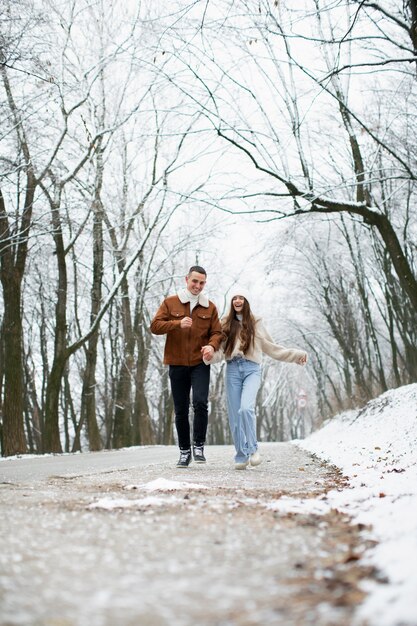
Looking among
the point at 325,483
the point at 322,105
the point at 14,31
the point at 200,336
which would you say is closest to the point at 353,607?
the point at 325,483

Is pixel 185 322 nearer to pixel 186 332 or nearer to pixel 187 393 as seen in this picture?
pixel 186 332

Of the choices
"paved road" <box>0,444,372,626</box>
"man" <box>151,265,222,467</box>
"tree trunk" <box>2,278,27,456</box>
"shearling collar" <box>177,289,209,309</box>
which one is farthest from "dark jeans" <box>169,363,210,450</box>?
"tree trunk" <box>2,278,27,456</box>

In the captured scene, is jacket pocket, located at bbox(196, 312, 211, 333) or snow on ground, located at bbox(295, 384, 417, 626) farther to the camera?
jacket pocket, located at bbox(196, 312, 211, 333)

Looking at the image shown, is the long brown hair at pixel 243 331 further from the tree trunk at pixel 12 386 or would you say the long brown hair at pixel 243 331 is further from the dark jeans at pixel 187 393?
the tree trunk at pixel 12 386

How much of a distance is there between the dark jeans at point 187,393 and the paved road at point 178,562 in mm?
2731

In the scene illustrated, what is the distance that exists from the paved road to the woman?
108 inches

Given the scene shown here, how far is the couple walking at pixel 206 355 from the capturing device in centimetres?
652

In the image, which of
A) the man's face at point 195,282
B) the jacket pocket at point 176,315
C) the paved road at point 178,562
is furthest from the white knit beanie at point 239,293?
the paved road at point 178,562

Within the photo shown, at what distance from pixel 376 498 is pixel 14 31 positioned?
9.65m

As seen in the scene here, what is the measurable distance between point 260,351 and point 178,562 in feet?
15.8

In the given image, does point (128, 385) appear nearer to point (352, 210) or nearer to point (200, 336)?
point (352, 210)

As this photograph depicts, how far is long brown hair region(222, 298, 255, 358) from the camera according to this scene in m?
6.70

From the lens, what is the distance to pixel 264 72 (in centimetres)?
1014

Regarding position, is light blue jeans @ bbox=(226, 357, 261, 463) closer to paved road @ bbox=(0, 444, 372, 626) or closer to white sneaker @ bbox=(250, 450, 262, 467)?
white sneaker @ bbox=(250, 450, 262, 467)
